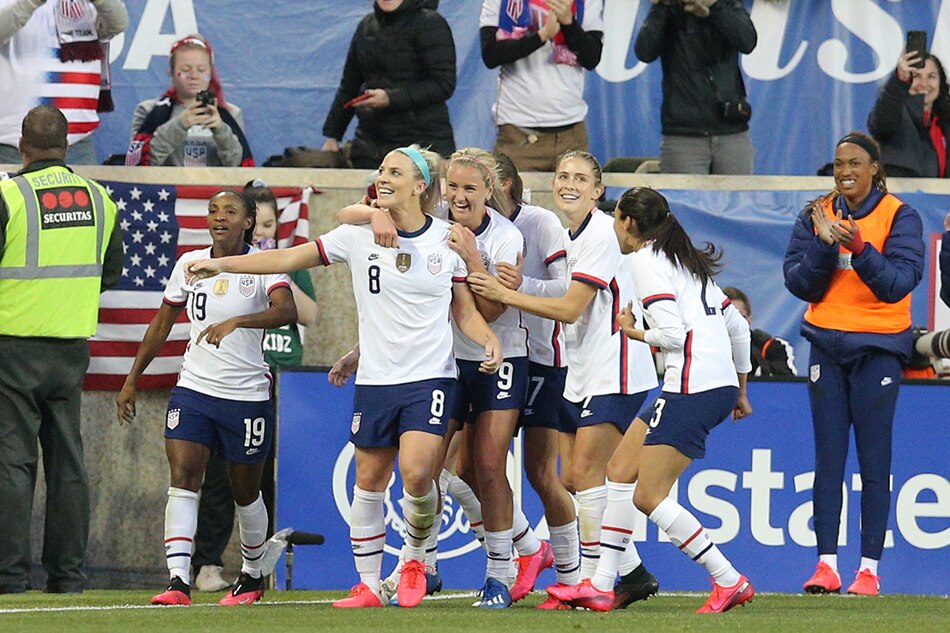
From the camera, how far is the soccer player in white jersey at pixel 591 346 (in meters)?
8.42

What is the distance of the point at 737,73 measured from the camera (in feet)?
40.4

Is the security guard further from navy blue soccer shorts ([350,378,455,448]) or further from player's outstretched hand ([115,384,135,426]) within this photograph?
navy blue soccer shorts ([350,378,455,448])

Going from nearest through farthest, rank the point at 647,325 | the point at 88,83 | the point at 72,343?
the point at 647,325 → the point at 72,343 → the point at 88,83

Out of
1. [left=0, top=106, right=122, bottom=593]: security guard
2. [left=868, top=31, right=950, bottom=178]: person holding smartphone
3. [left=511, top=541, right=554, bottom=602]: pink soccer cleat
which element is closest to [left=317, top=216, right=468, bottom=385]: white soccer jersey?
[left=511, top=541, right=554, bottom=602]: pink soccer cleat

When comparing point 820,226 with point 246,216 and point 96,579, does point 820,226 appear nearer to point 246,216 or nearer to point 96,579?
point 246,216

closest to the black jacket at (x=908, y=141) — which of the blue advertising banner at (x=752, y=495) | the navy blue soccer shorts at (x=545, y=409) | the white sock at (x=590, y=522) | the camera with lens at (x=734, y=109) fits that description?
the camera with lens at (x=734, y=109)

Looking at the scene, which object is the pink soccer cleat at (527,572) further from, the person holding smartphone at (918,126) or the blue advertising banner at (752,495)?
the person holding smartphone at (918,126)

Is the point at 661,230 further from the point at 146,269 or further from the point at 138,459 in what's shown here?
the point at 138,459

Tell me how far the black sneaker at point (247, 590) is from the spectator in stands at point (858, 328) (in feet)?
9.63

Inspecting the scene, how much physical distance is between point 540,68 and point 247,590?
474cm

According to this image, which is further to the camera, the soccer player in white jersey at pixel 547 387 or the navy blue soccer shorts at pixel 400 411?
the soccer player in white jersey at pixel 547 387

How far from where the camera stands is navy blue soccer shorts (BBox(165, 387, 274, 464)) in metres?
8.90

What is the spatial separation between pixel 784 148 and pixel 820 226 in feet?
12.5

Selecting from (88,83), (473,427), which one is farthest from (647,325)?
(88,83)
